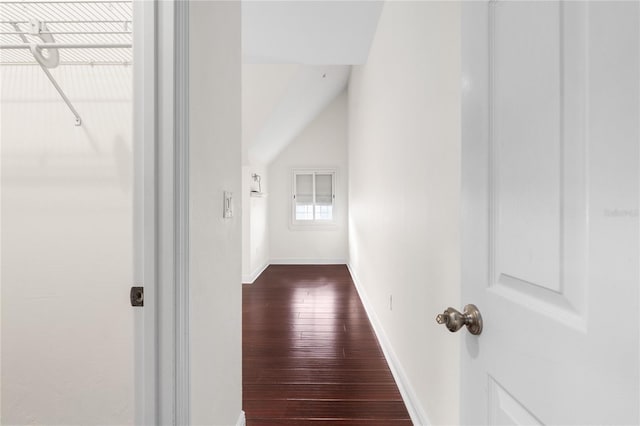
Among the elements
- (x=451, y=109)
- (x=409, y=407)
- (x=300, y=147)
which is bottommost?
(x=409, y=407)

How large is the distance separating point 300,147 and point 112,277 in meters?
5.38

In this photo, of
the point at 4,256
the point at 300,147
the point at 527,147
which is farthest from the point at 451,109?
the point at 300,147

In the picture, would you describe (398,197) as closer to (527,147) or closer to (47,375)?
(527,147)

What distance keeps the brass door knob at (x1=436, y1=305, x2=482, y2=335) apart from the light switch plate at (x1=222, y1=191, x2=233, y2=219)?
0.92 metres

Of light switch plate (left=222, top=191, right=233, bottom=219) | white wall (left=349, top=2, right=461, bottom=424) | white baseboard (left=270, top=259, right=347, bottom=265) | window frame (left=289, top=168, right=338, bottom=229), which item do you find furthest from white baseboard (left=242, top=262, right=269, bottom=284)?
light switch plate (left=222, top=191, right=233, bottom=219)

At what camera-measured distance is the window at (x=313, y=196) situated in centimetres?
675

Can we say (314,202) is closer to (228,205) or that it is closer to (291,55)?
(291,55)

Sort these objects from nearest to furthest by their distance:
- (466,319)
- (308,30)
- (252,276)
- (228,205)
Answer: (466,319) → (228,205) → (308,30) → (252,276)

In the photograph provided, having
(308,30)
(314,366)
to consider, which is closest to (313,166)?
(308,30)

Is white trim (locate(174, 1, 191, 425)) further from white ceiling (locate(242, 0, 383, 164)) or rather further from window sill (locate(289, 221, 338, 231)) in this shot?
window sill (locate(289, 221, 338, 231))

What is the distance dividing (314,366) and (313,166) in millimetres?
4782

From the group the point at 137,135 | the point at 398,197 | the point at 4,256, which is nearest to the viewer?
the point at 137,135

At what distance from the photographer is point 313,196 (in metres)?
6.77

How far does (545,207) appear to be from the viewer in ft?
1.76
